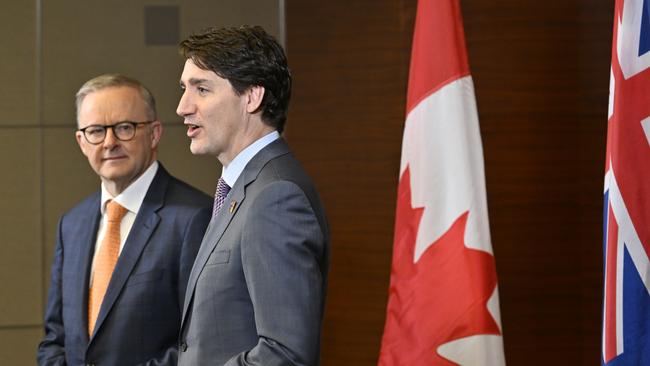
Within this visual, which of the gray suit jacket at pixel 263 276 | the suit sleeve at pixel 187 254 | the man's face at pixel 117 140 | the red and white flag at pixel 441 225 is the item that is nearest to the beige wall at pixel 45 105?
the red and white flag at pixel 441 225

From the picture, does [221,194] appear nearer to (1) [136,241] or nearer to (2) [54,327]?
(1) [136,241]

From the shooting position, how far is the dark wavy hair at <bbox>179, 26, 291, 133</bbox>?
6.61 ft

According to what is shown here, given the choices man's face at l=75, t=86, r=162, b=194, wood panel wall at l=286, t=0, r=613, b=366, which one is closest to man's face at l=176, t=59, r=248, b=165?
man's face at l=75, t=86, r=162, b=194

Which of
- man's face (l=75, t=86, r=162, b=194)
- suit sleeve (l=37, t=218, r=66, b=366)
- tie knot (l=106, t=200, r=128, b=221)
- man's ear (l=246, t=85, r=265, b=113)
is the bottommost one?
suit sleeve (l=37, t=218, r=66, b=366)

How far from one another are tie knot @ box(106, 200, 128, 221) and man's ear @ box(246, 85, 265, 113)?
99cm

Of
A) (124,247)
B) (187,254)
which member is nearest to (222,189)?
(187,254)

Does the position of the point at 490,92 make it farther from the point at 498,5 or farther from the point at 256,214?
the point at 256,214

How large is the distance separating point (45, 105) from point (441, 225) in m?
2.04

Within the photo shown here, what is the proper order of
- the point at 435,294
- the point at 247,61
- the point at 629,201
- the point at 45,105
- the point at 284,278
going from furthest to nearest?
the point at 45,105 < the point at 435,294 < the point at 629,201 < the point at 247,61 < the point at 284,278

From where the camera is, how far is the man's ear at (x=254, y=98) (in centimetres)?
202

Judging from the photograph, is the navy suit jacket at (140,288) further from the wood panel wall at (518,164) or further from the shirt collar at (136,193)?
the wood panel wall at (518,164)

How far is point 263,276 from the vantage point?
5.95 ft

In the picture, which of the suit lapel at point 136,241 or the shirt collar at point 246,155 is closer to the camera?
the shirt collar at point 246,155

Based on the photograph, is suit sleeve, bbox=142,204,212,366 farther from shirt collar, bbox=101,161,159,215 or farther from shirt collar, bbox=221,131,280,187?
shirt collar, bbox=221,131,280,187
